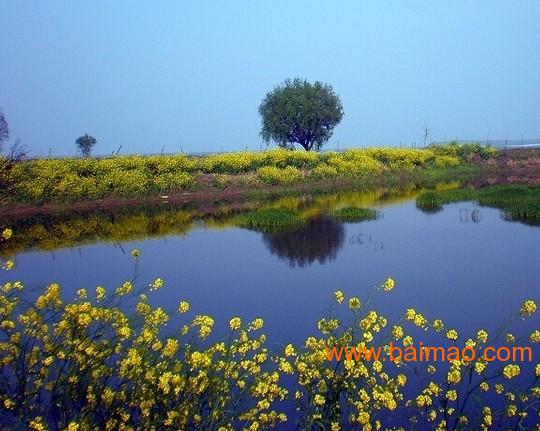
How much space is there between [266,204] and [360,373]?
63.0 feet

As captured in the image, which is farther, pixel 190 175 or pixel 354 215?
pixel 190 175

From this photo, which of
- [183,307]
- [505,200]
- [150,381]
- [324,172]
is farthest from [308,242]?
[324,172]

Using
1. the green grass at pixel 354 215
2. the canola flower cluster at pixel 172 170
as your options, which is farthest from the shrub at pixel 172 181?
the green grass at pixel 354 215

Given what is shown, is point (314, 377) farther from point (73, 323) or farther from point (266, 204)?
point (266, 204)

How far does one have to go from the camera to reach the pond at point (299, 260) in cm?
824

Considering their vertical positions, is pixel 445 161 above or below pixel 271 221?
above

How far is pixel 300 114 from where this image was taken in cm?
4344

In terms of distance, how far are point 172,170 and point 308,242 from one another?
15783mm

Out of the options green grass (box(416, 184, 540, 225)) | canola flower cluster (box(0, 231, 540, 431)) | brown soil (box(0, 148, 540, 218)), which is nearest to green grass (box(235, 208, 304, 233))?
brown soil (box(0, 148, 540, 218))

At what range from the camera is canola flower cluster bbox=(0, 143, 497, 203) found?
75.9 ft

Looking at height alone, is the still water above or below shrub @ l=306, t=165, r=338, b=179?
below

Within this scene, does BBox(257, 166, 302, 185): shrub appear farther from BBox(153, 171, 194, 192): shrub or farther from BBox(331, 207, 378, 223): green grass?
BBox(331, 207, 378, 223): green grass

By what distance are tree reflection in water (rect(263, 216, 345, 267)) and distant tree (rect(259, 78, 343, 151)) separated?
91.1 feet

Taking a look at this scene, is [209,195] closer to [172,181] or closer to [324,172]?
[172,181]
